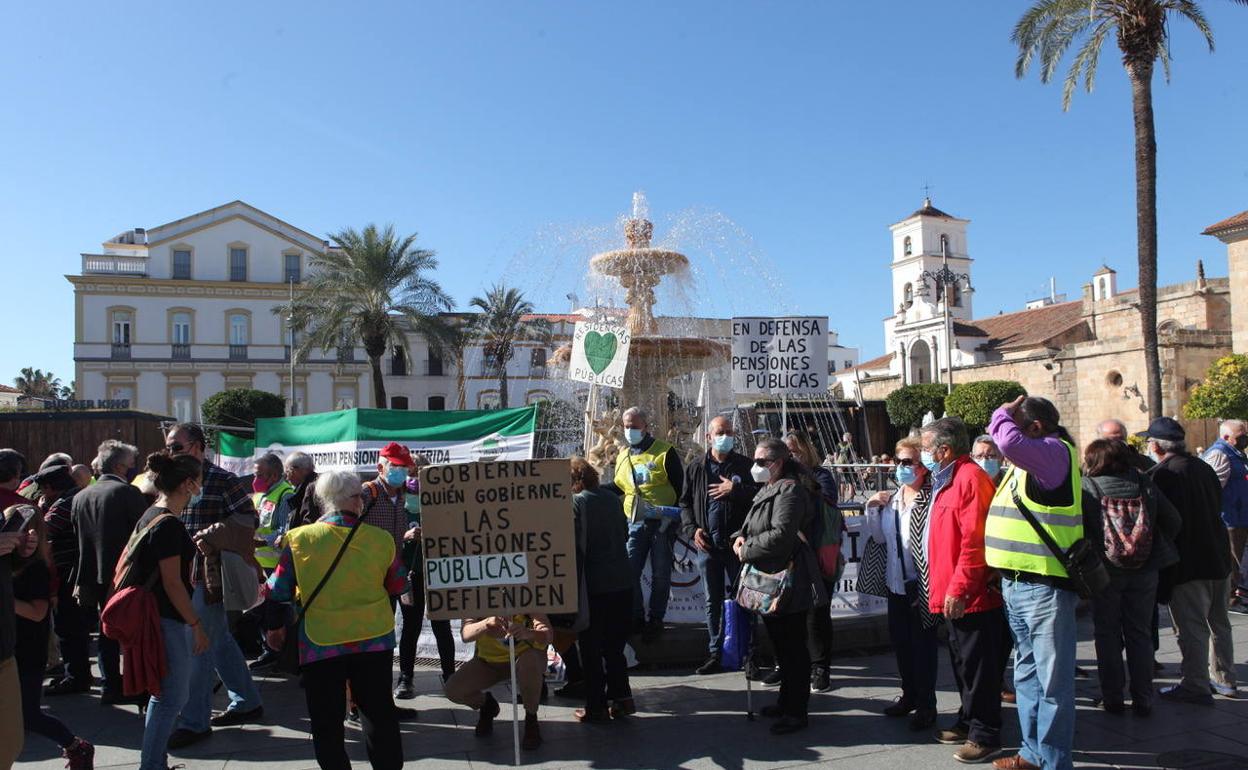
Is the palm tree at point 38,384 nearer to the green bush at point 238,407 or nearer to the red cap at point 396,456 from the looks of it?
the green bush at point 238,407

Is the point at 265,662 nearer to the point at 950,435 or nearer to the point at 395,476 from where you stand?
the point at 395,476

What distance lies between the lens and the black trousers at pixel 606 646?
5930 millimetres

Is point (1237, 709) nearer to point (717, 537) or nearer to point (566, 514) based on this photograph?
point (717, 537)

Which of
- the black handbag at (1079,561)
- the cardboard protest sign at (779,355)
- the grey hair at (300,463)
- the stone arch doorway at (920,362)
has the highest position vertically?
the stone arch doorway at (920,362)

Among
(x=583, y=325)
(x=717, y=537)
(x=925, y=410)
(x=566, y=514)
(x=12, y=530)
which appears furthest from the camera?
(x=925, y=410)

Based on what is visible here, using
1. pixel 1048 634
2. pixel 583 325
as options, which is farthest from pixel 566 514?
pixel 583 325

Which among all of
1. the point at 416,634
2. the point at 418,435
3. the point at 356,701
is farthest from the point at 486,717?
the point at 418,435

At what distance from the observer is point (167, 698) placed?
480cm

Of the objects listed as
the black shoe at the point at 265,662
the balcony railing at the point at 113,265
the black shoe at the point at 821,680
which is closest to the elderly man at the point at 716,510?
the black shoe at the point at 821,680

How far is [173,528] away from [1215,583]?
6573mm

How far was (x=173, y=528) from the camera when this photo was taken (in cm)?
472

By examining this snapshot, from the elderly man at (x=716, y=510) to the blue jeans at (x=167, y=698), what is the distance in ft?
11.7

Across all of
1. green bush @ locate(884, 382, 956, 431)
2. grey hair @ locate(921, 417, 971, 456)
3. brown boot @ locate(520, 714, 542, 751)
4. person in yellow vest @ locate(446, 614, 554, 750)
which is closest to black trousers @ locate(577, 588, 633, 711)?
person in yellow vest @ locate(446, 614, 554, 750)

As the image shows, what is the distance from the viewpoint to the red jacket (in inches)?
196
